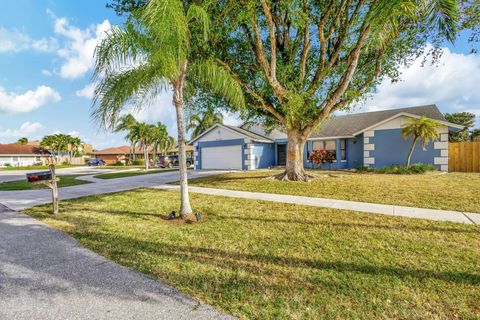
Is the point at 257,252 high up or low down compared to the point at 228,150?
down

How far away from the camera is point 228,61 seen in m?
10.6

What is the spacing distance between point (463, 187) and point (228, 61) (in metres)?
11.0

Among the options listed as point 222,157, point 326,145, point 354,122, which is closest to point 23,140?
point 222,157

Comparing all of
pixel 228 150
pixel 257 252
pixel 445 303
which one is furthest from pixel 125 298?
pixel 228 150

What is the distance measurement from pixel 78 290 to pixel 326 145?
2030 cm

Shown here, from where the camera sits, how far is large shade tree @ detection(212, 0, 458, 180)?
866 centimetres

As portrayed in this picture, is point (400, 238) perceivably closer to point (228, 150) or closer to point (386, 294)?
point (386, 294)

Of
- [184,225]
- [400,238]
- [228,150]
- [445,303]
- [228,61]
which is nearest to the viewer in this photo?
[445,303]

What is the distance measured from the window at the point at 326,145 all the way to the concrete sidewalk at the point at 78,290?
769 inches

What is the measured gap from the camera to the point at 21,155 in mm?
47969

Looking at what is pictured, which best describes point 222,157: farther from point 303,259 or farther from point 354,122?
point 303,259

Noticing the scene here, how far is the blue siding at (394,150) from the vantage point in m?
16.4

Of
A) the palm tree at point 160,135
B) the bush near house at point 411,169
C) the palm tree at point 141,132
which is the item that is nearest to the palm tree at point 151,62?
the bush near house at point 411,169

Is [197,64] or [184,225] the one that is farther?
[197,64]
